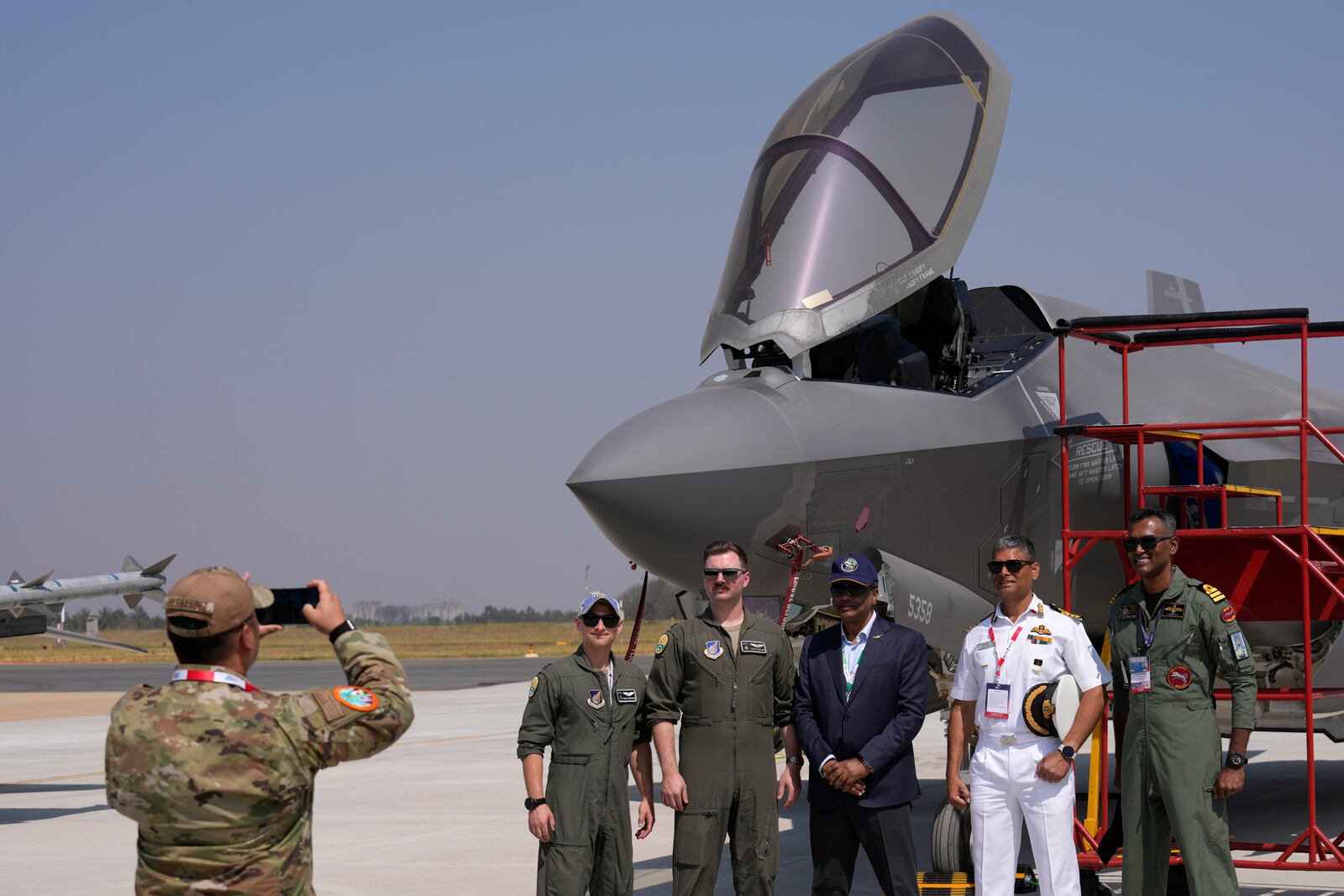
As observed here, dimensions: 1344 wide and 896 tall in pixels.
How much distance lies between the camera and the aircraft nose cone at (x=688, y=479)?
7.52 meters

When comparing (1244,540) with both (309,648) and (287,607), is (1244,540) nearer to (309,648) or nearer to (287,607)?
(287,607)

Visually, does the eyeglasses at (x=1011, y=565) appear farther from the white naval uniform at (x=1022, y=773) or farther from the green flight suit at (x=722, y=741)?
the green flight suit at (x=722, y=741)

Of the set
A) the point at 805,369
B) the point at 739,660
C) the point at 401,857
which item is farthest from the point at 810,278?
the point at 401,857

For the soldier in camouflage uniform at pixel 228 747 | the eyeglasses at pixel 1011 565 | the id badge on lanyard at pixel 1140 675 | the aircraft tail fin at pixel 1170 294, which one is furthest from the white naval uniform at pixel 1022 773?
the aircraft tail fin at pixel 1170 294

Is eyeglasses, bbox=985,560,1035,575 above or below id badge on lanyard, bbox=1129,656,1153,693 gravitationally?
above

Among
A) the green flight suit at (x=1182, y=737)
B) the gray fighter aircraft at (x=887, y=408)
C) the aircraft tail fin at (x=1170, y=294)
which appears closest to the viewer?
the green flight suit at (x=1182, y=737)

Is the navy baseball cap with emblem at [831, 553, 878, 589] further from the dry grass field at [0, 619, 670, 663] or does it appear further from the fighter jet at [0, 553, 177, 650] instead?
the dry grass field at [0, 619, 670, 663]

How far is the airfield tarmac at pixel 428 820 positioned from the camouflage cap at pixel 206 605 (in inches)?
202

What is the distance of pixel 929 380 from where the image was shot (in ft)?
29.1

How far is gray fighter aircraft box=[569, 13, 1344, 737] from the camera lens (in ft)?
25.3

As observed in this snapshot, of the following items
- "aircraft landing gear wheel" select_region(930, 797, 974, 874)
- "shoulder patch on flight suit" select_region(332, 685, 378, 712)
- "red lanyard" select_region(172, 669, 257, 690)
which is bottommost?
"aircraft landing gear wheel" select_region(930, 797, 974, 874)

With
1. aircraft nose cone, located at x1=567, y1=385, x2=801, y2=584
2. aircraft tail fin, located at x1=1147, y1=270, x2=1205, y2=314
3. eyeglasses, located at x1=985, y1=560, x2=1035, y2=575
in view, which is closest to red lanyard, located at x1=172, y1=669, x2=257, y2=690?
eyeglasses, located at x1=985, y1=560, x2=1035, y2=575

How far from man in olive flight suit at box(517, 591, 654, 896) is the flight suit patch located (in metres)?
2.40

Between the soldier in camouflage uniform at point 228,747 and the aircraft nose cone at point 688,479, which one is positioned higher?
the aircraft nose cone at point 688,479
